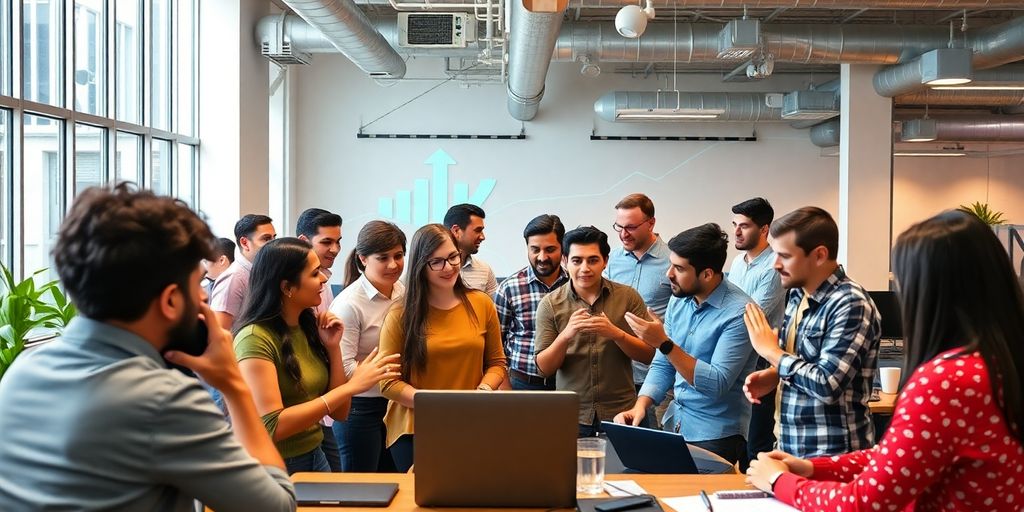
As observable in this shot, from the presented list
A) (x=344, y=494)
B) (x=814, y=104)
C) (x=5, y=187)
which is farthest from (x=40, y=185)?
(x=814, y=104)

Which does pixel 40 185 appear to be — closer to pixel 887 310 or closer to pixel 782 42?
pixel 887 310

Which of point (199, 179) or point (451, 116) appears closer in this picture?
point (199, 179)

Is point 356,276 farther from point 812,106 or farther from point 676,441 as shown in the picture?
point 812,106

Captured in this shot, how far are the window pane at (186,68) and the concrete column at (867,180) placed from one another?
5973 millimetres

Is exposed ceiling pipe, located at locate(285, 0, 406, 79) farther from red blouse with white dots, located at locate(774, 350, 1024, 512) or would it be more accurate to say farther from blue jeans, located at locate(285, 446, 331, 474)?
red blouse with white dots, located at locate(774, 350, 1024, 512)

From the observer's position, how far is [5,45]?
196 inches

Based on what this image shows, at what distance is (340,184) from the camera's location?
35.5ft

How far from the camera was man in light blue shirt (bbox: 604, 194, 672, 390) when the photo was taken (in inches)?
176

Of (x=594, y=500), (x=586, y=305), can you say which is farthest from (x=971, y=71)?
(x=594, y=500)

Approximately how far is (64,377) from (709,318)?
231 cm

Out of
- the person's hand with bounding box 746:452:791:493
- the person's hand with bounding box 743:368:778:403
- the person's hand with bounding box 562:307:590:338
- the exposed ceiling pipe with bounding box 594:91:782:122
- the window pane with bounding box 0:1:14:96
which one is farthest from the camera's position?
the exposed ceiling pipe with bounding box 594:91:782:122

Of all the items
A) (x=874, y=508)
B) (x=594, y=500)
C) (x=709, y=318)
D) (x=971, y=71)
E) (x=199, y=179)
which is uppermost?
(x=971, y=71)

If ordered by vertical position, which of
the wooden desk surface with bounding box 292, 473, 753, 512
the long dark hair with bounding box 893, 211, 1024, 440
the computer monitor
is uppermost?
the long dark hair with bounding box 893, 211, 1024, 440

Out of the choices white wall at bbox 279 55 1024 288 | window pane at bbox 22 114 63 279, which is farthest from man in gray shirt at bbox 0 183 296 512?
white wall at bbox 279 55 1024 288
